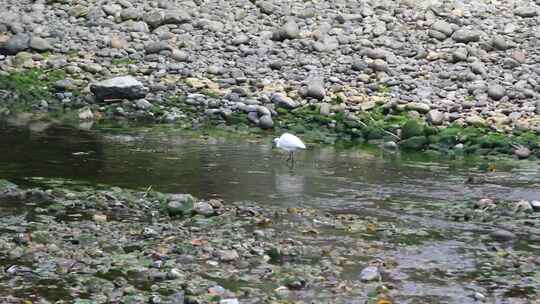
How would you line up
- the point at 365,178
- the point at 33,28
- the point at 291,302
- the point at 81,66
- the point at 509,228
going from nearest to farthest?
the point at 291,302 → the point at 509,228 → the point at 365,178 → the point at 81,66 → the point at 33,28

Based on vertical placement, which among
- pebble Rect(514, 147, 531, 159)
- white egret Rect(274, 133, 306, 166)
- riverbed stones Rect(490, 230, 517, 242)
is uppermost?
white egret Rect(274, 133, 306, 166)

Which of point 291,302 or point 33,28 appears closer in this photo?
point 291,302

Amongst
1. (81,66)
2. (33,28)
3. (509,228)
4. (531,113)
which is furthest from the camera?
(33,28)

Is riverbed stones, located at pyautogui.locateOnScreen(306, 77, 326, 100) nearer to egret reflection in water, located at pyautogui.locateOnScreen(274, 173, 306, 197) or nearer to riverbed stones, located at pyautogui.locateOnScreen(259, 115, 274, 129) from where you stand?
riverbed stones, located at pyautogui.locateOnScreen(259, 115, 274, 129)

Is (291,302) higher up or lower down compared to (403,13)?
lower down

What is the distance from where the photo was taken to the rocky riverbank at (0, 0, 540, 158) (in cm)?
1805

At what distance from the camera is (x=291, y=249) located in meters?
9.13

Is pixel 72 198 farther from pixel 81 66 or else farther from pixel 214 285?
pixel 81 66

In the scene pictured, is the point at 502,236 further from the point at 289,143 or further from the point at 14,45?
the point at 14,45

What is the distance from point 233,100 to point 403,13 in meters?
6.22

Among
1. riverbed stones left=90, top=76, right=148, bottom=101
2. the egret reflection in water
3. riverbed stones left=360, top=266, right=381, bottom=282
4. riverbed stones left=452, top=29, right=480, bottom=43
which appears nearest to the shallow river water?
the egret reflection in water

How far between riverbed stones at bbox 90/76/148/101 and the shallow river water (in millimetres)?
1902

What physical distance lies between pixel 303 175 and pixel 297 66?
7100mm

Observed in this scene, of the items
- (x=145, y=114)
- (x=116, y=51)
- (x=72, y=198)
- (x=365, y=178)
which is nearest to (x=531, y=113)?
(x=365, y=178)
